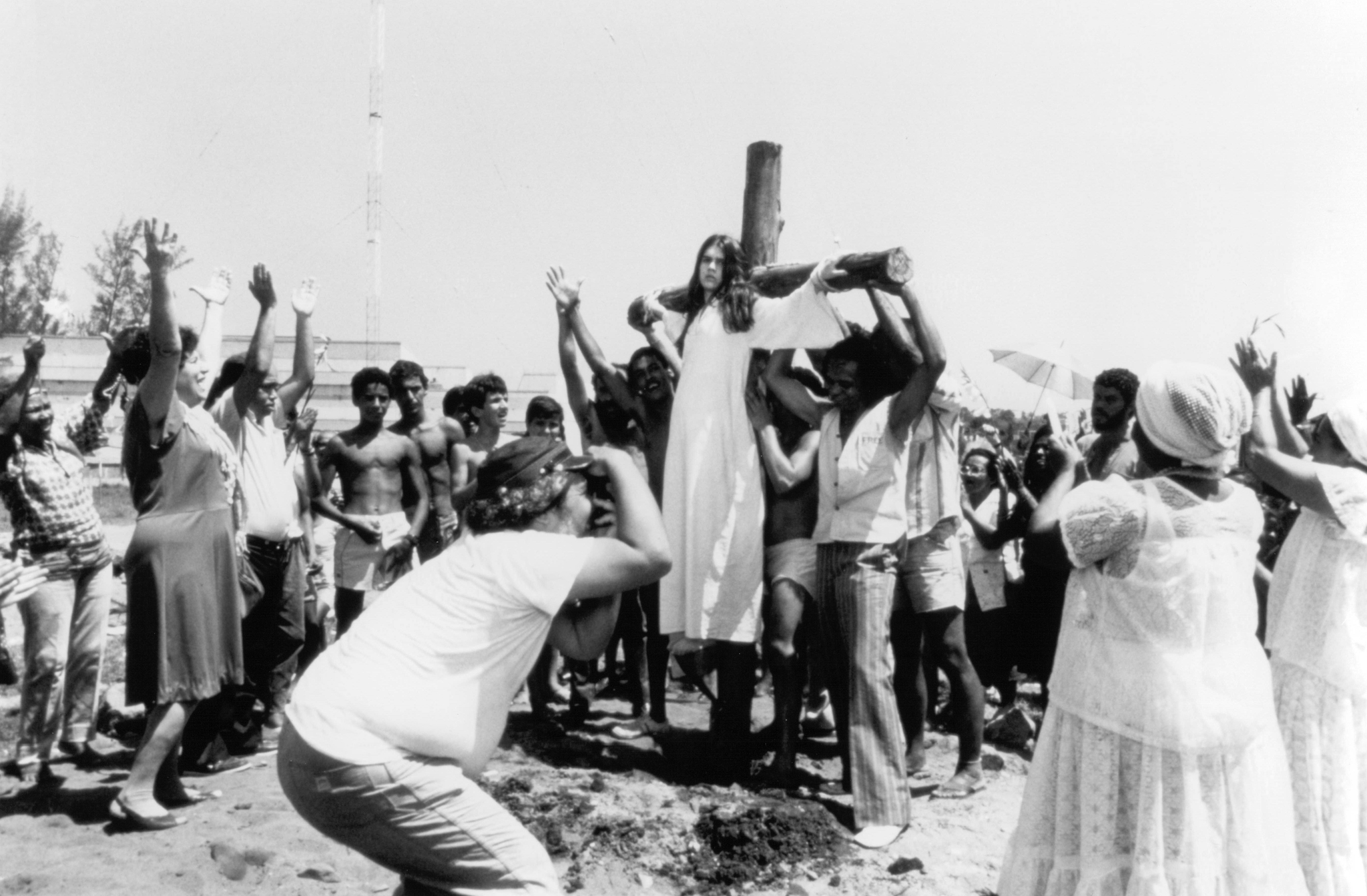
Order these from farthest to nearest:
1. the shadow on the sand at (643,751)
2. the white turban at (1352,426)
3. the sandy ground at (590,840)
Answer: the shadow on the sand at (643,751) → the sandy ground at (590,840) → the white turban at (1352,426)

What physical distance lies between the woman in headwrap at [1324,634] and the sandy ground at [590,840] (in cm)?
117

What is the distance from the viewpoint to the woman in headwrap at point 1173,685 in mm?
2949

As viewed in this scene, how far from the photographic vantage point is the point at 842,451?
481 cm

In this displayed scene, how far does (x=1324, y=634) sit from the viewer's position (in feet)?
12.8

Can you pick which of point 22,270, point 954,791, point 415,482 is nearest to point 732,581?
point 954,791

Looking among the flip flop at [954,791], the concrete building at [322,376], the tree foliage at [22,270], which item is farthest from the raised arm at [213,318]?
the tree foliage at [22,270]

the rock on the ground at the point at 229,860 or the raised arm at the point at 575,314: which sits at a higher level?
the raised arm at the point at 575,314

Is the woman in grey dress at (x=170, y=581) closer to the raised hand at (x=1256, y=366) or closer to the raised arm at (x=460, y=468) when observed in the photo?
the raised arm at (x=460, y=468)

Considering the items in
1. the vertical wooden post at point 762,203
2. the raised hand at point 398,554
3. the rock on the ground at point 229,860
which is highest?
the vertical wooden post at point 762,203

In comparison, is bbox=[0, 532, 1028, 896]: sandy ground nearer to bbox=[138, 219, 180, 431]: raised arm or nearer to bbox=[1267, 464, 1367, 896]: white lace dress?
bbox=[1267, 464, 1367, 896]: white lace dress

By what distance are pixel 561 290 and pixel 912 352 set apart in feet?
5.72

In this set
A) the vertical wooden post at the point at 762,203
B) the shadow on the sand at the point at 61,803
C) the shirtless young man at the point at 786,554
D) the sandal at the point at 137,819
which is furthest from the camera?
the vertical wooden post at the point at 762,203

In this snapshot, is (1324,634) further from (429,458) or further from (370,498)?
(370,498)

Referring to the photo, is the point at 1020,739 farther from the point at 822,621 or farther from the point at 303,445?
the point at 303,445
